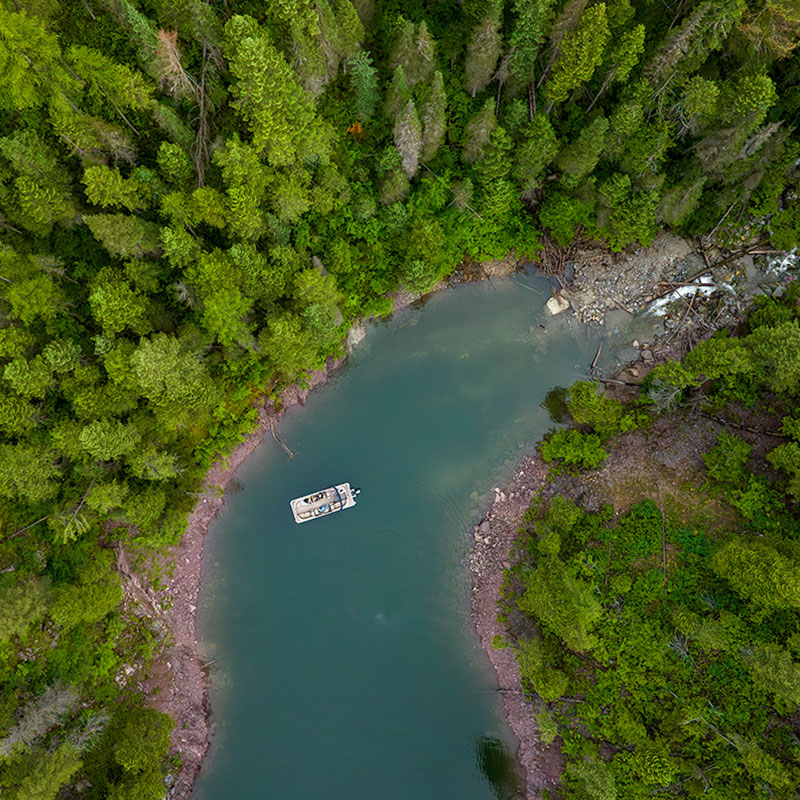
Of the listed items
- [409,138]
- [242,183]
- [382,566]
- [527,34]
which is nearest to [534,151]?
[527,34]

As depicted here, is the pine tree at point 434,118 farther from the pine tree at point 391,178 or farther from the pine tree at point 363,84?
the pine tree at point 363,84

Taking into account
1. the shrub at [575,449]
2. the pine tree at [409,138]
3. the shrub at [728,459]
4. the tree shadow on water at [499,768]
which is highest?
the pine tree at [409,138]

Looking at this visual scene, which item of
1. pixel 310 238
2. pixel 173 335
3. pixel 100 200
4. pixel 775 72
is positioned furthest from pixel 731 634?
pixel 100 200

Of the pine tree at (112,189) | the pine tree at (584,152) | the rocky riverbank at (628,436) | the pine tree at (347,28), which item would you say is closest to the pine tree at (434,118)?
the pine tree at (347,28)

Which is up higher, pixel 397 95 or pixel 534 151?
pixel 397 95

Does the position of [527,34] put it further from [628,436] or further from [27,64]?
[628,436]

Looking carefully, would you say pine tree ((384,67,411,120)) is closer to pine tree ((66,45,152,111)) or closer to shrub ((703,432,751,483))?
pine tree ((66,45,152,111))
